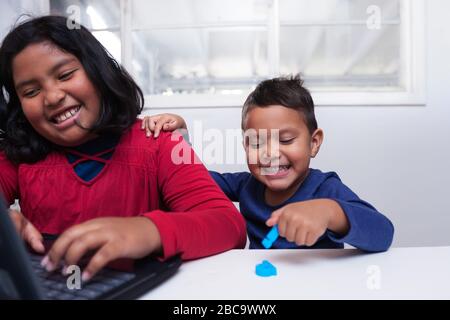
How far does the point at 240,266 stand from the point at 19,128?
632 mm

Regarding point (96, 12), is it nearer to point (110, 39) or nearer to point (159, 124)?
point (110, 39)

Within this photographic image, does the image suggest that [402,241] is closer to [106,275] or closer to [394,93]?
[394,93]

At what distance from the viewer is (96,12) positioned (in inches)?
81.7

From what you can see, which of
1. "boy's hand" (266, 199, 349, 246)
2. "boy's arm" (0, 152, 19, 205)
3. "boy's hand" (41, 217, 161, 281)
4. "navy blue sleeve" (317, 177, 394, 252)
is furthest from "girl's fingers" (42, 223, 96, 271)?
"boy's arm" (0, 152, 19, 205)

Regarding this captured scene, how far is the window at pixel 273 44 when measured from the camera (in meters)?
1.90

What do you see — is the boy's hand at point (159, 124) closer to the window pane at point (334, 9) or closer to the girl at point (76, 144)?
the girl at point (76, 144)

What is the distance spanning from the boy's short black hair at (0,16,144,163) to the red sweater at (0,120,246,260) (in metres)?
0.03

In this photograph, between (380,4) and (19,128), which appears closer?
(19,128)

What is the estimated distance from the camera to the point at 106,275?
0.42 m

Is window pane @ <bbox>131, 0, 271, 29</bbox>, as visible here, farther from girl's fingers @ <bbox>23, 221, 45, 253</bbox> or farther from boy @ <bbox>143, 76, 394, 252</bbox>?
girl's fingers @ <bbox>23, 221, 45, 253</bbox>

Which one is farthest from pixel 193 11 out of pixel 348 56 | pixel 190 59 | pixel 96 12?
pixel 348 56

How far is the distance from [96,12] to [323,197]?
1710 mm
